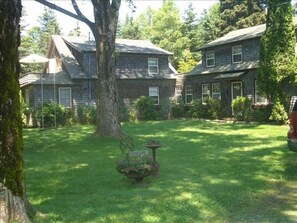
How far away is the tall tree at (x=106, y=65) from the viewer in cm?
1550

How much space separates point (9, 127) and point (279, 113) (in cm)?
1845

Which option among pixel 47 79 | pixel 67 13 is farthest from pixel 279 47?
pixel 47 79

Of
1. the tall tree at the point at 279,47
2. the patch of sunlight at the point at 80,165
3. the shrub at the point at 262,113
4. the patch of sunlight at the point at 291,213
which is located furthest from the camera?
the shrub at the point at 262,113

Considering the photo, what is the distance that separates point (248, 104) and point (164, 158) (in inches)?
566

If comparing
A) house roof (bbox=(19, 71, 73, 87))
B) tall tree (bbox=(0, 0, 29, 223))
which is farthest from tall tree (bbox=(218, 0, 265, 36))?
tall tree (bbox=(0, 0, 29, 223))

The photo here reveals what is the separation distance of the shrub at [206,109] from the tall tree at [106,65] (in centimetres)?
1255

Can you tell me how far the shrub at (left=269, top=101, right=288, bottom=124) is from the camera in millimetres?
20750

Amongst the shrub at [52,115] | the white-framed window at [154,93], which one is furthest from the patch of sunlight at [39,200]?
the white-framed window at [154,93]

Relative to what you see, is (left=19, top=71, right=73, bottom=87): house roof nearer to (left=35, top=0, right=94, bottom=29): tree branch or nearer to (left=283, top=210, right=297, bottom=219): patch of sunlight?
(left=35, top=0, right=94, bottom=29): tree branch

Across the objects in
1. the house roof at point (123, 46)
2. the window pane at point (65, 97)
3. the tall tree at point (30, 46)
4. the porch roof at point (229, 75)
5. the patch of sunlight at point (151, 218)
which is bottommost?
the patch of sunlight at point (151, 218)

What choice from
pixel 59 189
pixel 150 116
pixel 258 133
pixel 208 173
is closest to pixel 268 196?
pixel 208 173

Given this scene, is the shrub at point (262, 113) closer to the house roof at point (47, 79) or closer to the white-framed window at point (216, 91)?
the white-framed window at point (216, 91)

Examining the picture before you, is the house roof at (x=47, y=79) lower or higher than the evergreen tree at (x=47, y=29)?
lower

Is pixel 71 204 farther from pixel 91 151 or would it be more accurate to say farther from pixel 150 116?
pixel 150 116
